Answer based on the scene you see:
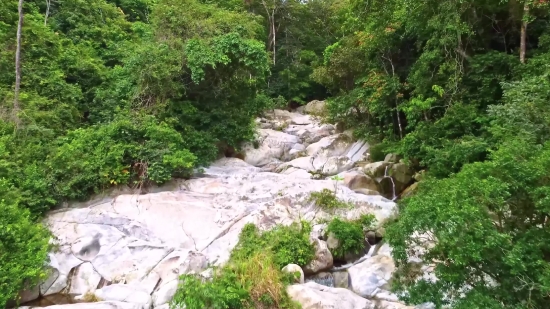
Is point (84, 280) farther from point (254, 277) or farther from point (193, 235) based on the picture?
point (254, 277)

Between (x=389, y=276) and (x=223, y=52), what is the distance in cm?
955

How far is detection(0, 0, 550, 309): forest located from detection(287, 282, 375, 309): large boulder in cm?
119

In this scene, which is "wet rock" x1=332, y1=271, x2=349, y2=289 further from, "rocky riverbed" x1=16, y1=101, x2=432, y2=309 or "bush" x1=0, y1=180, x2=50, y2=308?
"bush" x1=0, y1=180, x2=50, y2=308

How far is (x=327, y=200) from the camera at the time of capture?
10.3 meters

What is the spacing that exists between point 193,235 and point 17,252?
3.72 meters

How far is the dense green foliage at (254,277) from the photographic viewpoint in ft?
21.3

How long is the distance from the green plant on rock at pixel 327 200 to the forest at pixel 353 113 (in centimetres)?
165

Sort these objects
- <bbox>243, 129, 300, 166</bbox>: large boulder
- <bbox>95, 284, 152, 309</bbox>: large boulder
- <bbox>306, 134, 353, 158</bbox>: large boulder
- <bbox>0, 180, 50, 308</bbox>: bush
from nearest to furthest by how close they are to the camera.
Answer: <bbox>0, 180, 50, 308</bbox>: bush → <bbox>95, 284, 152, 309</bbox>: large boulder → <bbox>243, 129, 300, 166</bbox>: large boulder → <bbox>306, 134, 353, 158</bbox>: large boulder

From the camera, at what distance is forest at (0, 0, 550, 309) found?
4.93m

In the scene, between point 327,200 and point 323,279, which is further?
→ point 327,200

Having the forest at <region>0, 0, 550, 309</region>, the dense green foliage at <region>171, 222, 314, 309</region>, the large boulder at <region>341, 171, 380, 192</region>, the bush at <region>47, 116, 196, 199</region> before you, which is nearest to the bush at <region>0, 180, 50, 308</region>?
the forest at <region>0, 0, 550, 309</region>

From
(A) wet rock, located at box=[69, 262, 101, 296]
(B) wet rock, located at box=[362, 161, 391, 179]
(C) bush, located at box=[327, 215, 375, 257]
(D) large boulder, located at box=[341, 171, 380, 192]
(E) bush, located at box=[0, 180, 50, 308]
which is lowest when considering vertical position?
(A) wet rock, located at box=[69, 262, 101, 296]

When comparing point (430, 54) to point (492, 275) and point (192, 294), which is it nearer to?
point (492, 275)

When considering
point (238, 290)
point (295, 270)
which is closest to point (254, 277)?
point (238, 290)
